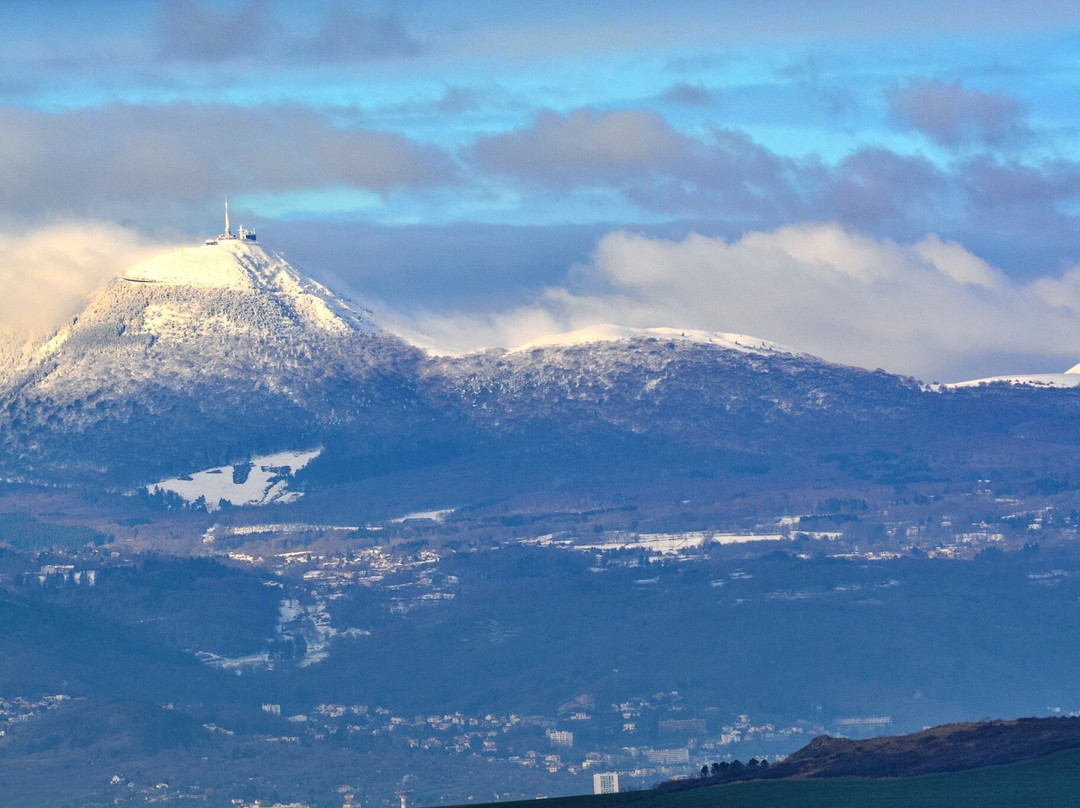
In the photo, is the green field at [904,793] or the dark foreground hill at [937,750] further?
the dark foreground hill at [937,750]

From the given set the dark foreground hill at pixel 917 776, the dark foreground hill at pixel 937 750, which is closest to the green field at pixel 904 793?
the dark foreground hill at pixel 917 776

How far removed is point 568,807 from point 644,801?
6.66 metres

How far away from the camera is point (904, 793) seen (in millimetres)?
156000

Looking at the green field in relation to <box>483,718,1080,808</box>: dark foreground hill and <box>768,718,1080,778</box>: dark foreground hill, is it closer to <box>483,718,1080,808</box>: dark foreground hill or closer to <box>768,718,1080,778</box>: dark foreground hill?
<box>483,718,1080,808</box>: dark foreground hill

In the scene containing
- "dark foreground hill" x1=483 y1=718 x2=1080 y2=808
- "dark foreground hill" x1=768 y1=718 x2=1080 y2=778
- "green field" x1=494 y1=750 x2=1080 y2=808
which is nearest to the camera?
"green field" x1=494 y1=750 x2=1080 y2=808

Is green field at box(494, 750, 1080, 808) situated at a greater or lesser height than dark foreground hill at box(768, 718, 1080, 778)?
lesser

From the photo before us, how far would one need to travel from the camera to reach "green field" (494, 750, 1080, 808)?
150 meters

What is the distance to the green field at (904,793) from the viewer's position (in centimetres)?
15012

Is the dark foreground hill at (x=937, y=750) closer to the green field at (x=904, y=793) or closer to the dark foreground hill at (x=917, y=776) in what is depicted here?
the dark foreground hill at (x=917, y=776)

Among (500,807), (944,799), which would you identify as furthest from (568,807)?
(944,799)

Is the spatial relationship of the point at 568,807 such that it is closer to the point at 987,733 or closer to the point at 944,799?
the point at 944,799

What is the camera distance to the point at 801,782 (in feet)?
536

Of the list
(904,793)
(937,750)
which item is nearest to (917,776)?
(937,750)

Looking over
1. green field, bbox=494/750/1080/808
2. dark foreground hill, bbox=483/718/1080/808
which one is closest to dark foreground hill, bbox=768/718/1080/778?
dark foreground hill, bbox=483/718/1080/808
